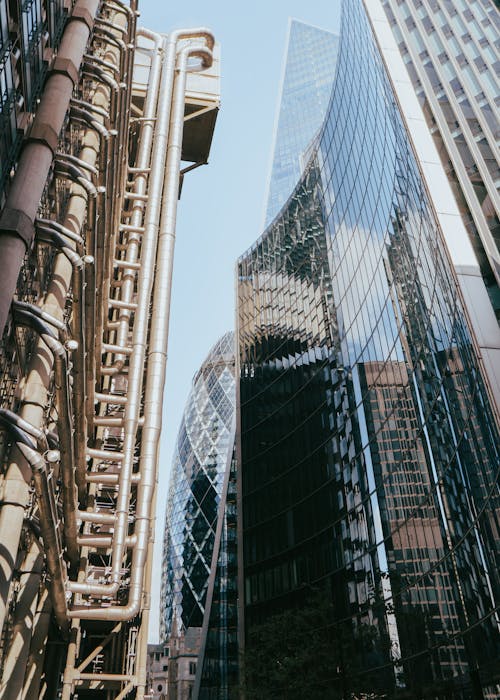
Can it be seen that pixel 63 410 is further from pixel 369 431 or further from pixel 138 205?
pixel 369 431

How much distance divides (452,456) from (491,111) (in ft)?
80.7

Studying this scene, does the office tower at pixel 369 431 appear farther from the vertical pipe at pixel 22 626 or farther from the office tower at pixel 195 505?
the office tower at pixel 195 505

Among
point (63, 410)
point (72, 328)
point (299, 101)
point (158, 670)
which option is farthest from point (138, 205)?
point (299, 101)

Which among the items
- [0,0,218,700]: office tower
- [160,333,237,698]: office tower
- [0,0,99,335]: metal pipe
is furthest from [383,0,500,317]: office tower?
[160,333,237,698]: office tower

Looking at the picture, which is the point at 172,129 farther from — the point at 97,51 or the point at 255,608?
the point at 255,608

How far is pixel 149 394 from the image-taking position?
2322 cm

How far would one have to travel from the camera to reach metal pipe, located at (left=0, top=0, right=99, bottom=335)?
9.80m

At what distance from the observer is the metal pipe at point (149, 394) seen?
1847 cm

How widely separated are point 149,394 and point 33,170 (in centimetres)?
1317

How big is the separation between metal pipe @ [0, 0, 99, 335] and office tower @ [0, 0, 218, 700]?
3 cm

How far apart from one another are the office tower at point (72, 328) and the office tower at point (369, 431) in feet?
42.9

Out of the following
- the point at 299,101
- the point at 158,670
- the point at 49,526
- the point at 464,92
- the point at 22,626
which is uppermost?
the point at 299,101

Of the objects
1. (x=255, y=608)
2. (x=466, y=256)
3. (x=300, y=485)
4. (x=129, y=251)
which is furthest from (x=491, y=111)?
(x=255, y=608)

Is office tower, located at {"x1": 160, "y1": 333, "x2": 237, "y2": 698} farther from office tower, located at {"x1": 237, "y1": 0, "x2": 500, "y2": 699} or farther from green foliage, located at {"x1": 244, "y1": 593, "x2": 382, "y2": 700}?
green foliage, located at {"x1": 244, "y1": 593, "x2": 382, "y2": 700}
